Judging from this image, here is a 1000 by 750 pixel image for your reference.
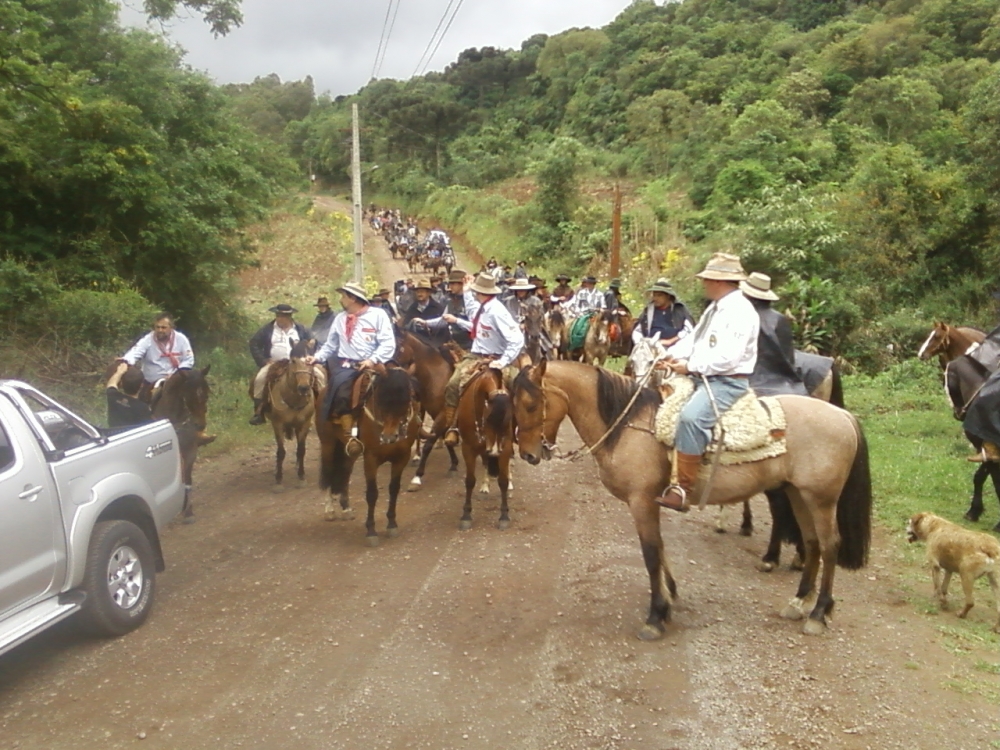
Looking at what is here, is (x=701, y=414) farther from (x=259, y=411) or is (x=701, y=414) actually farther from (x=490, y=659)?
(x=259, y=411)

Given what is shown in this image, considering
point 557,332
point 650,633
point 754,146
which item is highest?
point 754,146

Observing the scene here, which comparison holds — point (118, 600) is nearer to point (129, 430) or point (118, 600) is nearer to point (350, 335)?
point (129, 430)

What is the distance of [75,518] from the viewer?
5.52 m

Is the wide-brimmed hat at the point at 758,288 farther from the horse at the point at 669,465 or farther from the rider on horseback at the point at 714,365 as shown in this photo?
the horse at the point at 669,465

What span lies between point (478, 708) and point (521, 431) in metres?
2.12

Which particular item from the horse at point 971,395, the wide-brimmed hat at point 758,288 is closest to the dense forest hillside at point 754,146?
the horse at point 971,395

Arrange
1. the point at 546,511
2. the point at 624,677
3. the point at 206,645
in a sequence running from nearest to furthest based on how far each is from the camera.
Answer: the point at 624,677
the point at 206,645
the point at 546,511

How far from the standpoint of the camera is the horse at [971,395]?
8.51 metres

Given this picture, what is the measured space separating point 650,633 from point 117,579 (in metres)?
3.91

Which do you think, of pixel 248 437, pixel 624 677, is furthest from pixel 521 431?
pixel 248 437

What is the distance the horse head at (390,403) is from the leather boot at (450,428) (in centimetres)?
100

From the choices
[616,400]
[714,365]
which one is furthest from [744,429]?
[616,400]

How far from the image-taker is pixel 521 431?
A: 20.6ft

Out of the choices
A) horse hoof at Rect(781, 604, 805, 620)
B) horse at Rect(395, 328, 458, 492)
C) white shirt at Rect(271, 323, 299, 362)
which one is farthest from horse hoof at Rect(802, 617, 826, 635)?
white shirt at Rect(271, 323, 299, 362)
